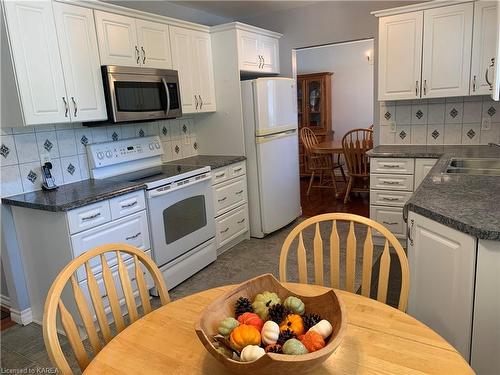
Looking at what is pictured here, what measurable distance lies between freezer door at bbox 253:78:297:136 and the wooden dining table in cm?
262

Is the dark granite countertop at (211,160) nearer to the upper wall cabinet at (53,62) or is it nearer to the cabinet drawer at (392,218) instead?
the upper wall cabinet at (53,62)

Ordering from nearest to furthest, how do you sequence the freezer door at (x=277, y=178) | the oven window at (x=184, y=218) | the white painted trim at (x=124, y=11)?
the white painted trim at (x=124, y=11) < the oven window at (x=184, y=218) < the freezer door at (x=277, y=178)

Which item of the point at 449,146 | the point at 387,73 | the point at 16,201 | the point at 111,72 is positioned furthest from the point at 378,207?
the point at 16,201

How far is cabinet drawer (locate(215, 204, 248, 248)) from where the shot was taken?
3.49 meters

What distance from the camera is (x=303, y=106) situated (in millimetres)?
6730

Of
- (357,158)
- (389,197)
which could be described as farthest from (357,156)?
(389,197)

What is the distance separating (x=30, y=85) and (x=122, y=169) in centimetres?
101

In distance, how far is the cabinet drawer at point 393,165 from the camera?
325 cm

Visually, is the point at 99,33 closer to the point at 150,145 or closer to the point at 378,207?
the point at 150,145

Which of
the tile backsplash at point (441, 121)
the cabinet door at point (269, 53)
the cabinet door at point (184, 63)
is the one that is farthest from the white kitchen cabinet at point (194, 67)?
the tile backsplash at point (441, 121)

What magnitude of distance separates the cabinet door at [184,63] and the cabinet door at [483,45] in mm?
2375

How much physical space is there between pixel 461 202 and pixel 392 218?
5.90 ft

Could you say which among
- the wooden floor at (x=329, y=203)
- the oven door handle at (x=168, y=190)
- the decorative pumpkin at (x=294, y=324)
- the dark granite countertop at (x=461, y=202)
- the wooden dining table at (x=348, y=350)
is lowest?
the wooden floor at (x=329, y=203)

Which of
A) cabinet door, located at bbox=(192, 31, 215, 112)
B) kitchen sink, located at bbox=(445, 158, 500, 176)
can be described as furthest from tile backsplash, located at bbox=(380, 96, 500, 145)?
cabinet door, located at bbox=(192, 31, 215, 112)
